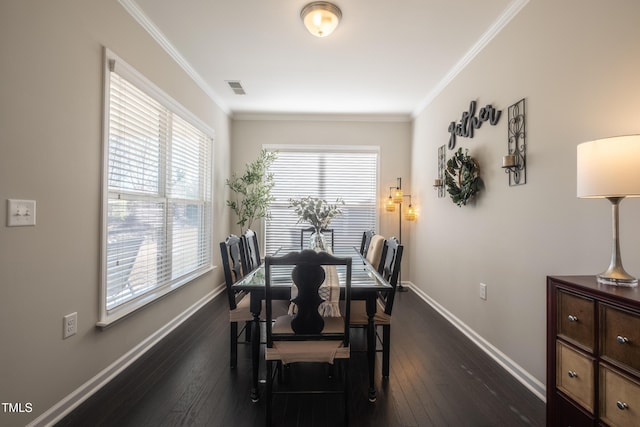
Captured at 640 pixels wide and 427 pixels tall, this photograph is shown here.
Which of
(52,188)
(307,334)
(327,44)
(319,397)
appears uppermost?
(327,44)

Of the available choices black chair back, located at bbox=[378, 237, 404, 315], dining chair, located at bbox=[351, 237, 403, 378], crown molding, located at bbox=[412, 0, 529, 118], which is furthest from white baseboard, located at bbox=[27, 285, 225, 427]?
crown molding, located at bbox=[412, 0, 529, 118]

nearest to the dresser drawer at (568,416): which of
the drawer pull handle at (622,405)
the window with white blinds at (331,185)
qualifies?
the drawer pull handle at (622,405)

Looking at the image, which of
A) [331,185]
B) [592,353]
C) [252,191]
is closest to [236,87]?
[252,191]

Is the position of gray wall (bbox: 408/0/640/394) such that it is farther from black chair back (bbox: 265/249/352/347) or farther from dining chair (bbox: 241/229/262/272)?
dining chair (bbox: 241/229/262/272)

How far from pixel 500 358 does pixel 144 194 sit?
126 inches

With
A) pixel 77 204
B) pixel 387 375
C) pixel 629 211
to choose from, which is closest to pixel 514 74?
pixel 629 211

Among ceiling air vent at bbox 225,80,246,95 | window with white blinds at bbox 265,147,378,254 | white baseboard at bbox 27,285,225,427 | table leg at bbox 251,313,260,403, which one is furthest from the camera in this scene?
window with white blinds at bbox 265,147,378,254

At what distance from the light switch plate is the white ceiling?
166cm

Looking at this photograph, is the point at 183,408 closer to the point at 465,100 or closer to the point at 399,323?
the point at 399,323

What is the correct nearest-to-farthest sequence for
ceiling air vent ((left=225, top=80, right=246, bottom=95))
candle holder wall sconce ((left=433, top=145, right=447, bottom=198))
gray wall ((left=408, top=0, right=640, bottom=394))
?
1. gray wall ((left=408, top=0, right=640, bottom=394))
2. candle holder wall sconce ((left=433, top=145, right=447, bottom=198))
3. ceiling air vent ((left=225, top=80, right=246, bottom=95))

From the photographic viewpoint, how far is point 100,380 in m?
2.01

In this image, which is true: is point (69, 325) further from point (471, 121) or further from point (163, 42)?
point (471, 121)

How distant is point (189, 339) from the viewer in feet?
9.08

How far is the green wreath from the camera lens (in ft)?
8.94
